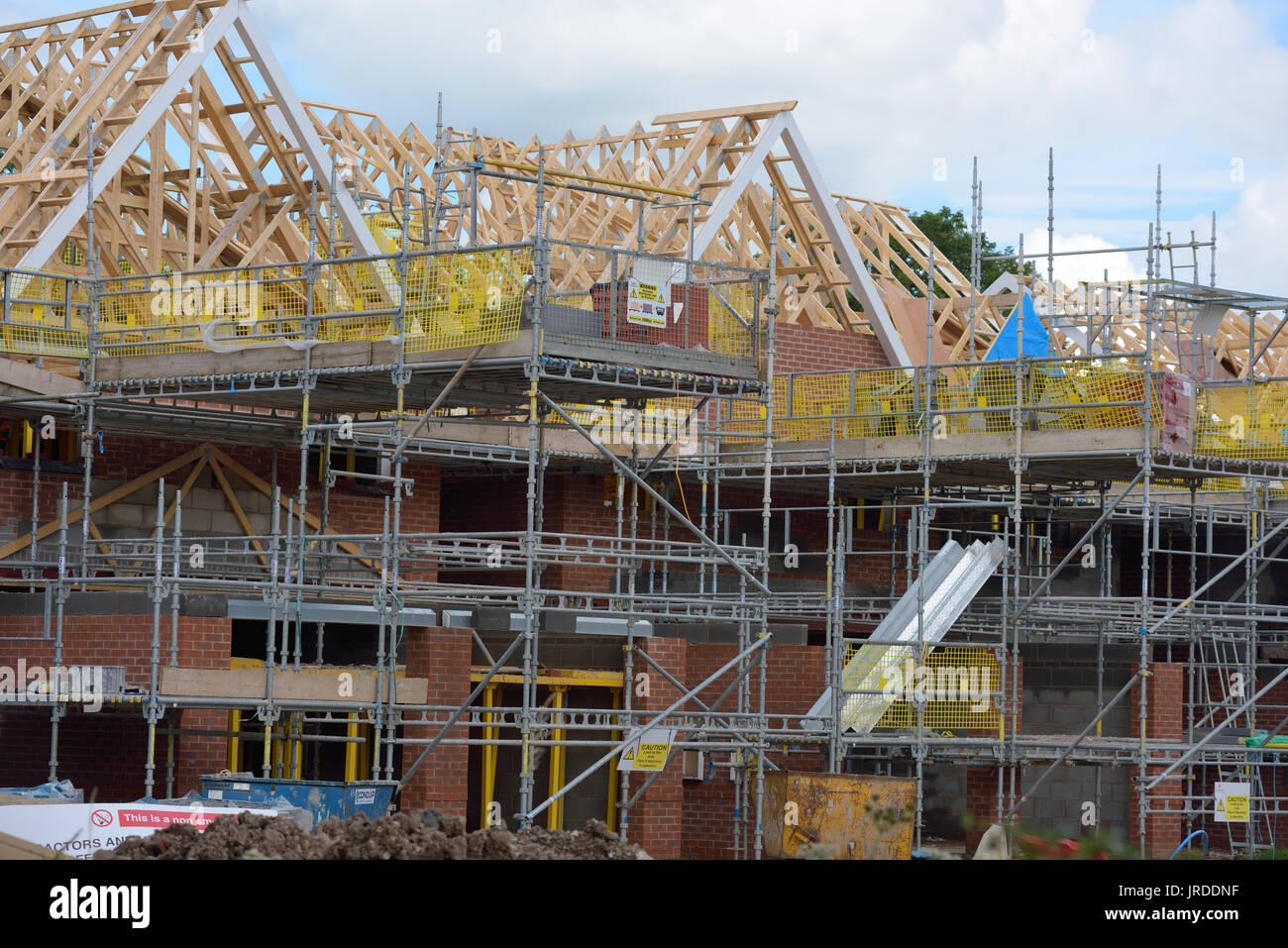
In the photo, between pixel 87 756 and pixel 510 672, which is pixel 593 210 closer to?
pixel 510 672

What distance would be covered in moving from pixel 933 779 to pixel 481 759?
23.8ft

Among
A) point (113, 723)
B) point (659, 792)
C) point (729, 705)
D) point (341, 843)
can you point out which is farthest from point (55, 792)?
point (729, 705)

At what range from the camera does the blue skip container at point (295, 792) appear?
1783 centimetres

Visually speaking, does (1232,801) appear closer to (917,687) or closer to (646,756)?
(917,687)

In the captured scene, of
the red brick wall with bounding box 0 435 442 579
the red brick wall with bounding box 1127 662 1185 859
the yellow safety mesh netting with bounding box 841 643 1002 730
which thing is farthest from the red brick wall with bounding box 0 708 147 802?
the red brick wall with bounding box 1127 662 1185 859

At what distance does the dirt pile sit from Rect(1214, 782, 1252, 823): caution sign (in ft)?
35.0

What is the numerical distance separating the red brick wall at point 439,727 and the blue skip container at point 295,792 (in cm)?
256

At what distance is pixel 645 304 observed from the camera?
795 inches

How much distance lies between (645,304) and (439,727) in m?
4.73

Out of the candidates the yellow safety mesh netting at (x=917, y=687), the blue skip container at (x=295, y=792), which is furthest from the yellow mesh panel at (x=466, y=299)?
the yellow safety mesh netting at (x=917, y=687)

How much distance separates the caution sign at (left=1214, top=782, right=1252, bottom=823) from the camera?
72.2ft

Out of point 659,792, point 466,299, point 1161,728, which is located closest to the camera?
point 466,299
